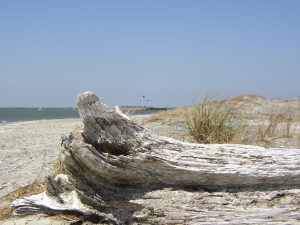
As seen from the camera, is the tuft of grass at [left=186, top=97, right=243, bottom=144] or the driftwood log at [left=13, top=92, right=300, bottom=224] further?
the tuft of grass at [left=186, top=97, right=243, bottom=144]

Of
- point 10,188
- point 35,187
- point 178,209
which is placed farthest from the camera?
point 10,188

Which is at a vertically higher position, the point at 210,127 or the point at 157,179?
Result: the point at 210,127

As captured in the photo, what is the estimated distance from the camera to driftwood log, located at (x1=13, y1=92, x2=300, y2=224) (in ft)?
11.7

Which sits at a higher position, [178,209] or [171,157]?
[171,157]

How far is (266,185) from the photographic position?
3734 millimetres

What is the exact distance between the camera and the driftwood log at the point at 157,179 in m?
3.56

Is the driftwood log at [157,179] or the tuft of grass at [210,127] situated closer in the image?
the driftwood log at [157,179]

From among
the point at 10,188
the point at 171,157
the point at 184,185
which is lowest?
the point at 10,188

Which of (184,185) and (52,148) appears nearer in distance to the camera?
(184,185)

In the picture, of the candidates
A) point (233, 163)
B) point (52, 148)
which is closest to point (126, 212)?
point (233, 163)

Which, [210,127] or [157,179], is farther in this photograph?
[210,127]

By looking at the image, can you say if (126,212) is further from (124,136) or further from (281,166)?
(281,166)

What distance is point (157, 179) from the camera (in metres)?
3.81

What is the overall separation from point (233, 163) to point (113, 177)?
1073 millimetres
